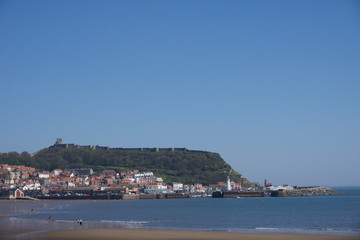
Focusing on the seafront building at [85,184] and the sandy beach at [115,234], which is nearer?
the sandy beach at [115,234]

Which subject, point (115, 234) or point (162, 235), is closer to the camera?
point (162, 235)

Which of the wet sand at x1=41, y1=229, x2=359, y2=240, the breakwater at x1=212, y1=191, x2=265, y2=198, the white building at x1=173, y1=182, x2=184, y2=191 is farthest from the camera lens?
the white building at x1=173, y1=182, x2=184, y2=191

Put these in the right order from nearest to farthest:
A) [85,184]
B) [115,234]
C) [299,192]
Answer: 1. [115,234]
2. [299,192]
3. [85,184]

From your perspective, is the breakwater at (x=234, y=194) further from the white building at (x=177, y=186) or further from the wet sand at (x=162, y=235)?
the wet sand at (x=162, y=235)

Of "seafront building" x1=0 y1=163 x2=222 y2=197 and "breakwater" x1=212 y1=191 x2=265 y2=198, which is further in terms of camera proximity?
"seafront building" x1=0 y1=163 x2=222 y2=197

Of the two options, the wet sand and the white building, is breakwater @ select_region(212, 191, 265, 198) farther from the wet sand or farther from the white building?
the wet sand

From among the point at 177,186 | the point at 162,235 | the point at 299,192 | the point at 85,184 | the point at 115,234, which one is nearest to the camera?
the point at 162,235

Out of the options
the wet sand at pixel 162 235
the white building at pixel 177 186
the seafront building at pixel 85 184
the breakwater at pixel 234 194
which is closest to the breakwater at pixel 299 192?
the breakwater at pixel 234 194

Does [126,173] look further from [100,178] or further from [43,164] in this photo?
[43,164]

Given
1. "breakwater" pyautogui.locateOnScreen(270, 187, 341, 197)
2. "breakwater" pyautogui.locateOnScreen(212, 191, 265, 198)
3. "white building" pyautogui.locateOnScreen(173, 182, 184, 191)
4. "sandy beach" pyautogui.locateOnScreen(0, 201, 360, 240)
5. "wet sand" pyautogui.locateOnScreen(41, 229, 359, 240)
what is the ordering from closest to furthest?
"wet sand" pyautogui.locateOnScreen(41, 229, 359, 240)
"sandy beach" pyautogui.locateOnScreen(0, 201, 360, 240)
"breakwater" pyautogui.locateOnScreen(212, 191, 265, 198)
"breakwater" pyautogui.locateOnScreen(270, 187, 341, 197)
"white building" pyautogui.locateOnScreen(173, 182, 184, 191)

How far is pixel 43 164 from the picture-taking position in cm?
19338

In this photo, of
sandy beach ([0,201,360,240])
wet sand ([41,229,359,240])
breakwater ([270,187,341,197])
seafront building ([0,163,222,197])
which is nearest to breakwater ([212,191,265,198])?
breakwater ([270,187,341,197])

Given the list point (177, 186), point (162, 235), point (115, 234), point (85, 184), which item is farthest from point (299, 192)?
point (115, 234)

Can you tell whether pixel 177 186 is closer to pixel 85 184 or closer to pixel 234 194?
pixel 234 194
